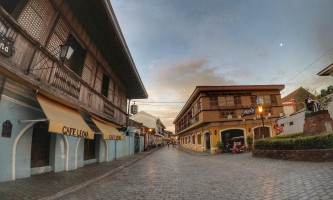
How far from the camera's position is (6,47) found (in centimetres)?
516

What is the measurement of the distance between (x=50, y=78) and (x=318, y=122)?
15540mm

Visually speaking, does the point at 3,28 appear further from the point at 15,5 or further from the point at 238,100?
the point at 238,100

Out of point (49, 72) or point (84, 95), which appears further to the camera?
point (84, 95)

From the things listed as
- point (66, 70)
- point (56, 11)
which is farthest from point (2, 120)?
point (56, 11)

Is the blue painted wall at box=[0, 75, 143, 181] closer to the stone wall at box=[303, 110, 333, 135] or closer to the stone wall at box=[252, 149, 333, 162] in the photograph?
the stone wall at box=[252, 149, 333, 162]

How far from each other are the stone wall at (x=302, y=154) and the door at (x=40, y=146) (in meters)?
13.0

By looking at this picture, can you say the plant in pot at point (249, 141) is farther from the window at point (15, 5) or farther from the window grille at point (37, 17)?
the window at point (15, 5)

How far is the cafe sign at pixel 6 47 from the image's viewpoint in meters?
5.01

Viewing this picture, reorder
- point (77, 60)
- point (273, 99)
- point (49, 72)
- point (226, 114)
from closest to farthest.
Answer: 1. point (49, 72)
2. point (77, 60)
3. point (226, 114)
4. point (273, 99)

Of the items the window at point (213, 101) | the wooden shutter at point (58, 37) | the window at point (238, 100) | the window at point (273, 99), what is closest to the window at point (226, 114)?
the window at point (213, 101)

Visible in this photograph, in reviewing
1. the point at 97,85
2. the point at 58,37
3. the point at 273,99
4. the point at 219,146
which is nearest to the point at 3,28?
the point at 58,37

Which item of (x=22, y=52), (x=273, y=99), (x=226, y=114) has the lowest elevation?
(x=226, y=114)

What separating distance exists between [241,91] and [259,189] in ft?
70.3

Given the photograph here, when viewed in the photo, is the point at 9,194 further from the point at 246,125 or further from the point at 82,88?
the point at 246,125
